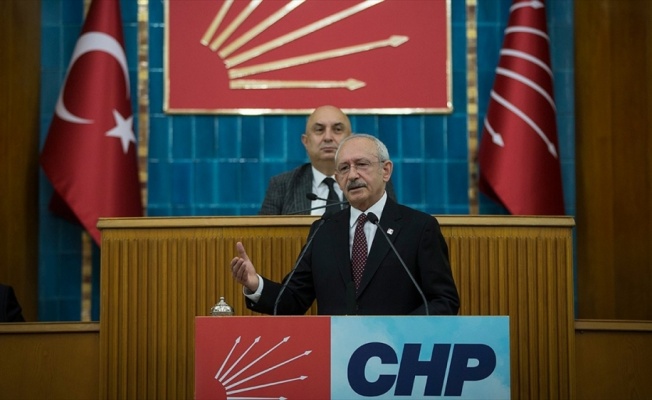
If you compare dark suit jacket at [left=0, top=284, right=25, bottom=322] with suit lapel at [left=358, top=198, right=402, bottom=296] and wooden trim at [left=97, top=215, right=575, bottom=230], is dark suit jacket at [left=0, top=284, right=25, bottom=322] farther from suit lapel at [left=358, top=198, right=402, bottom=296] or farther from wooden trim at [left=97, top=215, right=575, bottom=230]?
suit lapel at [left=358, top=198, right=402, bottom=296]

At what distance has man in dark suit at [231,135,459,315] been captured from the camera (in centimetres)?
401

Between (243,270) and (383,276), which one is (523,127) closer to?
(383,276)

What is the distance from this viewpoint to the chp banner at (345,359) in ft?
10.9

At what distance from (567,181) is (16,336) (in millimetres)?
3492

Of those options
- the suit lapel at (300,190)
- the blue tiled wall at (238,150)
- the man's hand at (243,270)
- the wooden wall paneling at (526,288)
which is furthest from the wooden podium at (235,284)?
the blue tiled wall at (238,150)

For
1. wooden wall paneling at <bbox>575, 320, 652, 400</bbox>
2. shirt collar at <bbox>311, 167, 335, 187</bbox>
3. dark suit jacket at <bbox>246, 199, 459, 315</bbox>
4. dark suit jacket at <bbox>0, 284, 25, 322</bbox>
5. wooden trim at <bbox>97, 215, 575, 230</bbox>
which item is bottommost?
wooden wall paneling at <bbox>575, 320, 652, 400</bbox>

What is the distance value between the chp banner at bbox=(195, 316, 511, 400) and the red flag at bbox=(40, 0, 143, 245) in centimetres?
Result: 315

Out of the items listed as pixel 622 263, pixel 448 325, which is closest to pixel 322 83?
pixel 622 263

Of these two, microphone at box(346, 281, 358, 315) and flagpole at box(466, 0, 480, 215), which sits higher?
flagpole at box(466, 0, 480, 215)

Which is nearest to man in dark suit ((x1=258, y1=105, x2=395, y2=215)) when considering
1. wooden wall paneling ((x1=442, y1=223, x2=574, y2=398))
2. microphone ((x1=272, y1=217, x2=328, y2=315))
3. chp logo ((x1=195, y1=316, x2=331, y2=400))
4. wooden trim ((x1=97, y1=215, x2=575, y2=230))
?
wooden trim ((x1=97, y1=215, x2=575, y2=230))

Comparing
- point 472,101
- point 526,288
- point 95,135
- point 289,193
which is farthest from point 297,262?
point 472,101

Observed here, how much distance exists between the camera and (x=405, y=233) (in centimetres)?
410

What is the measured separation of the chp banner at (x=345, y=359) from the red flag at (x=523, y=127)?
320 centimetres

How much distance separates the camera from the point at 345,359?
3.32m
